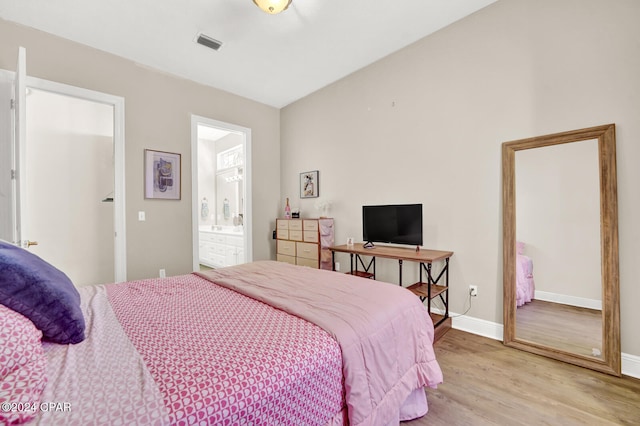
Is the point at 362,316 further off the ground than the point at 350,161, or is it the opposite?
the point at 350,161

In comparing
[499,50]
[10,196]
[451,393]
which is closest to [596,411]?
[451,393]

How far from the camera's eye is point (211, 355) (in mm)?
903

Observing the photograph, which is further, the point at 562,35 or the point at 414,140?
the point at 414,140

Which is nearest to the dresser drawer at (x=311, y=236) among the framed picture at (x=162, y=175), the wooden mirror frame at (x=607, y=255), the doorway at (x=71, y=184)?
the framed picture at (x=162, y=175)

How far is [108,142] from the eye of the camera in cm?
375

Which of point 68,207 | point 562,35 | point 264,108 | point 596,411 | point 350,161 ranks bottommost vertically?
point 596,411

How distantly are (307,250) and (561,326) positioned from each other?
2694 millimetres

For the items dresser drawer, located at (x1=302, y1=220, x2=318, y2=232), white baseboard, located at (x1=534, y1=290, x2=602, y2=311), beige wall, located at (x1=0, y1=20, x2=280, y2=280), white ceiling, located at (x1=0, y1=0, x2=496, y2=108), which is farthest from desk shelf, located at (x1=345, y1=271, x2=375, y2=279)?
white ceiling, located at (x1=0, y1=0, x2=496, y2=108)

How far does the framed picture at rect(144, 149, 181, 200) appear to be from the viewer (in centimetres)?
335

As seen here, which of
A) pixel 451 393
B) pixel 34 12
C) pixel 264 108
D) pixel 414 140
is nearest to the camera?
pixel 451 393

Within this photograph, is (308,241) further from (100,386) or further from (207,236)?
→ (100,386)

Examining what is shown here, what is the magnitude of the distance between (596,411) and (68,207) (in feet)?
17.4

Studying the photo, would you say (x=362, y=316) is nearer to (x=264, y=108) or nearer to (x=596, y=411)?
(x=596, y=411)

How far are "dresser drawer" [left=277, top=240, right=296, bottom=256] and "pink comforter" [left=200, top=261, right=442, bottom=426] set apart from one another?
2.16 metres
